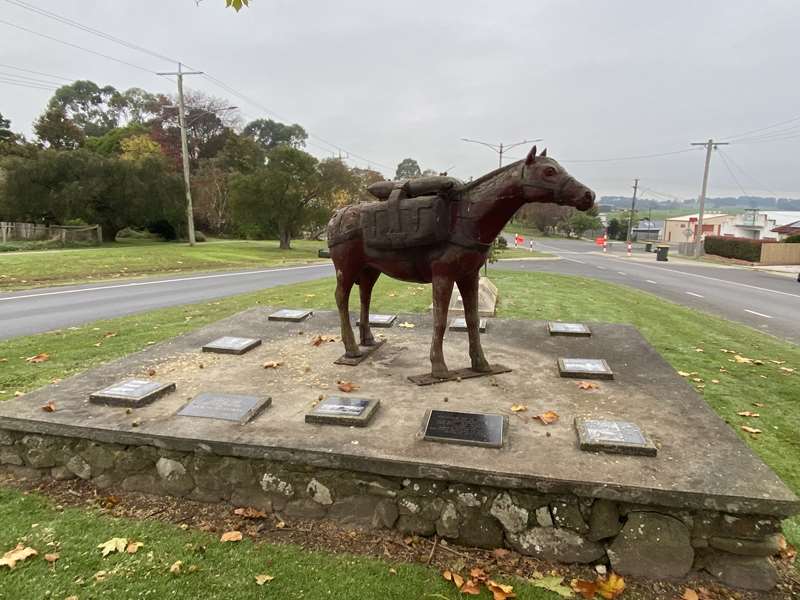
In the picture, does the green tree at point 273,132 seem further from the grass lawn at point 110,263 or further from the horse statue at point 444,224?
the horse statue at point 444,224

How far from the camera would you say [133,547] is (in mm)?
3135

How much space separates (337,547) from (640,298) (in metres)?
12.7

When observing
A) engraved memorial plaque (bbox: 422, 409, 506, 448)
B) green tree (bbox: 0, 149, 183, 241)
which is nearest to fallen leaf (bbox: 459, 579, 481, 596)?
engraved memorial plaque (bbox: 422, 409, 506, 448)

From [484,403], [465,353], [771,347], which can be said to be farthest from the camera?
[771,347]

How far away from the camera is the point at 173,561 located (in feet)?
9.98

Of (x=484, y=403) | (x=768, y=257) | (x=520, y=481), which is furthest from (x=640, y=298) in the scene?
(x=768, y=257)

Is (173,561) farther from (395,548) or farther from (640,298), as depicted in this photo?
(640,298)

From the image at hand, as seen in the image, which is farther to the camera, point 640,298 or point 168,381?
point 640,298

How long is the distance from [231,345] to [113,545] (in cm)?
297

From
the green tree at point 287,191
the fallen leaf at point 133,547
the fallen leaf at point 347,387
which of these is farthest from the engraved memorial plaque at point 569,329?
the green tree at point 287,191

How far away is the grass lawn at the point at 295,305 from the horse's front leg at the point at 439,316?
2161 millimetres

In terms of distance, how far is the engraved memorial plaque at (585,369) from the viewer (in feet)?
16.2

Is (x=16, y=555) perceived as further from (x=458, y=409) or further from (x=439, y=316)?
(x=439, y=316)

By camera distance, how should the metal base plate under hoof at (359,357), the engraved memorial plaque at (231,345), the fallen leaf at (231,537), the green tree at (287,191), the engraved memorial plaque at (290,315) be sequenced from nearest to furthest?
1. the fallen leaf at (231,537)
2. the metal base plate under hoof at (359,357)
3. the engraved memorial plaque at (231,345)
4. the engraved memorial plaque at (290,315)
5. the green tree at (287,191)
